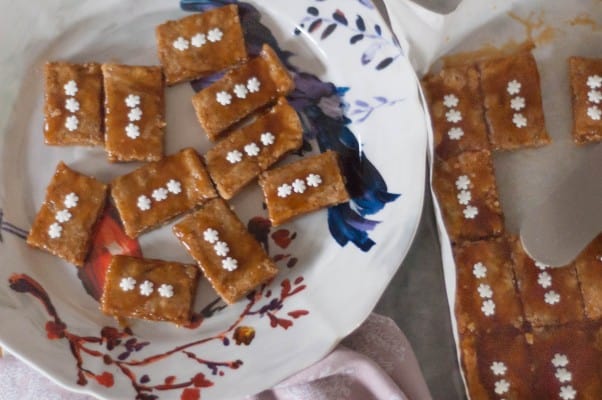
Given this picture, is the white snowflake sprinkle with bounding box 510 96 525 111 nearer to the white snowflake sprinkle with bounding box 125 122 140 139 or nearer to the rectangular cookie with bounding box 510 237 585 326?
the rectangular cookie with bounding box 510 237 585 326

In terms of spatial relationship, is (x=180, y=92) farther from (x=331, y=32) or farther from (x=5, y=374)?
(x=5, y=374)

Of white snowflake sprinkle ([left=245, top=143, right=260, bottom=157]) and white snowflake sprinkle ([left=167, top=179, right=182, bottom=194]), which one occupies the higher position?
white snowflake sprinkle ([left=245, top=143, right=260, bottom=157])

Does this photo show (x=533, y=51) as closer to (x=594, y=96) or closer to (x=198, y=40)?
(x=594, y=96)

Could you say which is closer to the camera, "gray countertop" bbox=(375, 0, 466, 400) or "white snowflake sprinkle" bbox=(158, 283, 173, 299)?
"white snowflake sprinkle" bbox=(158, 283, 173, 299)

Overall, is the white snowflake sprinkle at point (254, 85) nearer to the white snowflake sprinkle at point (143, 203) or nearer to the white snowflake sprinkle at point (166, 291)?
the white snowflake sprinkle at point (143, 203)

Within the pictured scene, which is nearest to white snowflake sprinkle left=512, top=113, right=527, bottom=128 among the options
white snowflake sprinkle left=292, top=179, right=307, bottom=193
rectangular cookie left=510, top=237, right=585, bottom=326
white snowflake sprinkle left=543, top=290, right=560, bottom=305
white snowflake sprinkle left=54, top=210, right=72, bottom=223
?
rectangular cookie left=510, top=237, right=585, bottom=326

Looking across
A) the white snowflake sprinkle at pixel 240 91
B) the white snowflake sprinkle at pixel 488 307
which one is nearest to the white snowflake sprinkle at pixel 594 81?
the white snowflake sprinkle at pixel 488 307

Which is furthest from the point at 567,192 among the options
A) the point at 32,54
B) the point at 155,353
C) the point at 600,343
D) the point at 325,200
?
the point at 32,54

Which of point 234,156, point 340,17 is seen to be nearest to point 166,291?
point 234,156
